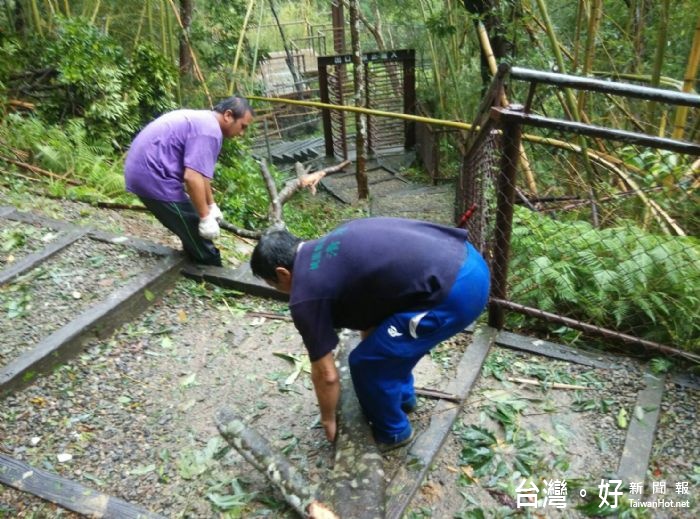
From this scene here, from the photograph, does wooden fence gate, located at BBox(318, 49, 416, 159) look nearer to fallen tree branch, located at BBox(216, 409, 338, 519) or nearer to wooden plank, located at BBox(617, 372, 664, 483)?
wooden plank, located at BBox(617, 372, 664, 483)

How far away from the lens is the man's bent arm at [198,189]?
3.65 metres

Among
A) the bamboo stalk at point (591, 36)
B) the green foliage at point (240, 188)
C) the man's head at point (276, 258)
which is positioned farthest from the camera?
the green foliage at point (240, 188)

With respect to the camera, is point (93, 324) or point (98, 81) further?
point (98, 81)

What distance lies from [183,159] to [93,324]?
4.16ft

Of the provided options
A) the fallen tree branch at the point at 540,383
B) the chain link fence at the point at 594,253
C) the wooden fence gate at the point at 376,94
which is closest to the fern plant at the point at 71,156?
the chain link fence at the point at 594,253

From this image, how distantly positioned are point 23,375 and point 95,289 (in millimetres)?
891

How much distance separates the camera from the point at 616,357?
3072 mm

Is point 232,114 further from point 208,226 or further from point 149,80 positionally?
point 149,80

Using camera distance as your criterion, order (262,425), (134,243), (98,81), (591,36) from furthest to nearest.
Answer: (98,81) → (591,36) → (134,243) → (262,425)

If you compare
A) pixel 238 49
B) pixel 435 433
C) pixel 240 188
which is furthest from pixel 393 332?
pixel 238 49

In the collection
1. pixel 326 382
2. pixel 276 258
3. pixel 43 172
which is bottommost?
pixel 326 382

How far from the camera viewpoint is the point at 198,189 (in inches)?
146

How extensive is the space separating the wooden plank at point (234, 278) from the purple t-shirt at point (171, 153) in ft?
1.98

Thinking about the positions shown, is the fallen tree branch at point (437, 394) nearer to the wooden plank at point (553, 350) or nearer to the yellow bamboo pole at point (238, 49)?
the wooden plank at point (553, 350)
